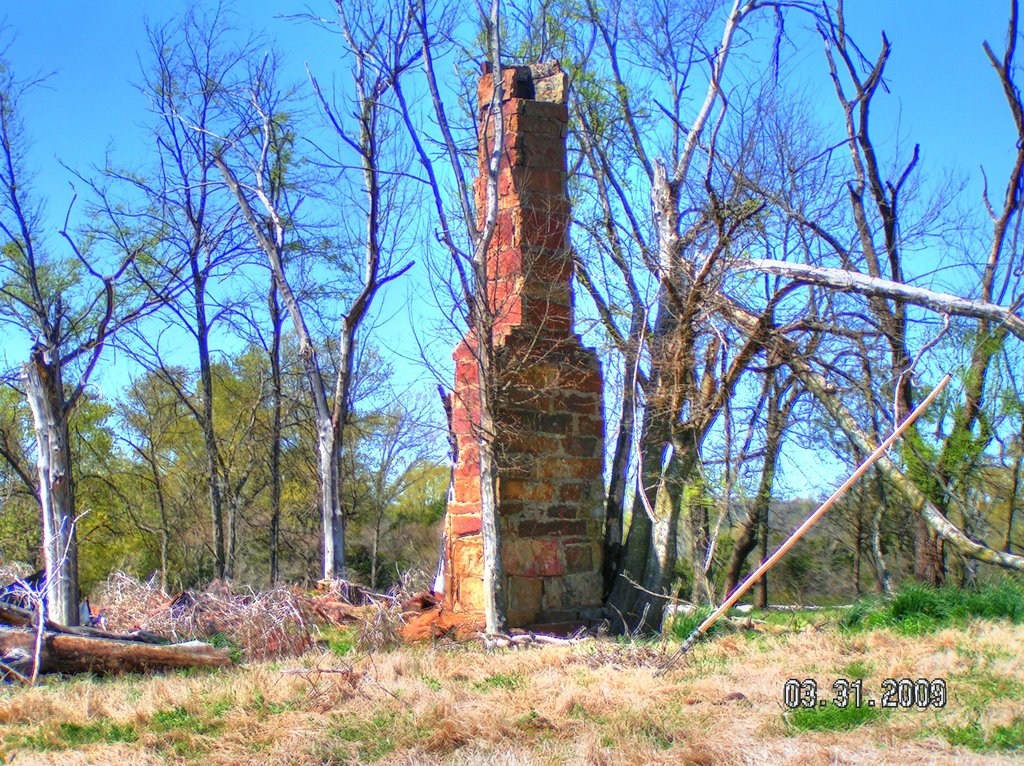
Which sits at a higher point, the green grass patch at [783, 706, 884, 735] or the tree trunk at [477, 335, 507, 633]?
the tree trunk at [477, 335, 507, 633]

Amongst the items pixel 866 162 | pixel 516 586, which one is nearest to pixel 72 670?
pixel 516 586

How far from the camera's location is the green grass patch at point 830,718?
428cm

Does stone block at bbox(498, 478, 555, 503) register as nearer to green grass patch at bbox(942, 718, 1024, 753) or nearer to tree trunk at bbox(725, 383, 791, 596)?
tree trunk at bbox(725, 383, 791, 596)

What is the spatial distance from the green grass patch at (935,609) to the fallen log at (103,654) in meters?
4.52

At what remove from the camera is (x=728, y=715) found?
14.9 feet

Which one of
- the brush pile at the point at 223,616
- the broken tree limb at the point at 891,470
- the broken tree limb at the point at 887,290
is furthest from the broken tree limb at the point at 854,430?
the brush pile at the point at 223,616

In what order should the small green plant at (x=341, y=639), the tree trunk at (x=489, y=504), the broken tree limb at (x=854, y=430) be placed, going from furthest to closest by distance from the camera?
the broken tree limb at (x=854, y=430) < the tree trunk at (x=489, y=504) < the small green plant at (x=341, y=639)

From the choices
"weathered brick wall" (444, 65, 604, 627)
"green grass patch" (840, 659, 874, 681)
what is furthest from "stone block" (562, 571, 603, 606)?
"green grass patch" (840, 659, 874, 681)

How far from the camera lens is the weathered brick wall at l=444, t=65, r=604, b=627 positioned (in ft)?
27.8

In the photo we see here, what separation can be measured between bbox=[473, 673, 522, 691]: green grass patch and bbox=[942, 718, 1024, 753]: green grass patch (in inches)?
86.4

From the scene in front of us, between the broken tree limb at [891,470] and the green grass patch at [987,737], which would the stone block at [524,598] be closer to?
the broken tree limb at [891,470]

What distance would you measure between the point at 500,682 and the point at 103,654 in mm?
2769

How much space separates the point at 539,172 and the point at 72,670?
562cm

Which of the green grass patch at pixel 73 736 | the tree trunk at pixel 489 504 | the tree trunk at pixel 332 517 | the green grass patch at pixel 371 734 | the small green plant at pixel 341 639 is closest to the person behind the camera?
the green grass patch at pixel 371 734
